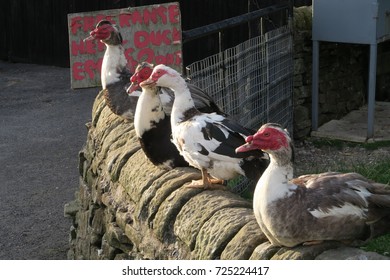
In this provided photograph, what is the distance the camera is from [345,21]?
9.47 meters

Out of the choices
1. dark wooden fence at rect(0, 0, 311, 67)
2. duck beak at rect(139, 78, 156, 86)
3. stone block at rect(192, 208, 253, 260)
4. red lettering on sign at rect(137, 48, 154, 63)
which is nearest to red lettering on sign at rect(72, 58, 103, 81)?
red lettering on sign at rect(137, 48, 154, 63)

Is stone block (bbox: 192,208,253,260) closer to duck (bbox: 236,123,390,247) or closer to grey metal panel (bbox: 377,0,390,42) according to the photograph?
duck (bbox: 236,123,390,247)

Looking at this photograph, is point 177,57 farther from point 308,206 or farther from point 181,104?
point 308,206

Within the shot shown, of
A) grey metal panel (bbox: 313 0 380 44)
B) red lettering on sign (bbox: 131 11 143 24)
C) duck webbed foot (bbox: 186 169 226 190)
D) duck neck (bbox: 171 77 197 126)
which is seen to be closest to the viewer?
duck webbed foot (bbox: 186 169 226 190)

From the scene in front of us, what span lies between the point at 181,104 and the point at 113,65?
1712 mm

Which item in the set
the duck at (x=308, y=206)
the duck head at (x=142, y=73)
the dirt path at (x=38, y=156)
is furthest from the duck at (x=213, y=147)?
the dirt path at (x=38, y=156)

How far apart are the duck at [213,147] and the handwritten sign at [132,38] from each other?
210 centimetres

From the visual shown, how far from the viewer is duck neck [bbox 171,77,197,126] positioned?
5.11 metres

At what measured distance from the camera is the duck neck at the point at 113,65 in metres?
6.66

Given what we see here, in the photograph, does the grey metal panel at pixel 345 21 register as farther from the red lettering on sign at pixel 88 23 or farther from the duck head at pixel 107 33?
the duck head at pixel 107 33

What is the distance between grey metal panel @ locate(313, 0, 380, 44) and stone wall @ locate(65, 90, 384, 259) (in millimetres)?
3391

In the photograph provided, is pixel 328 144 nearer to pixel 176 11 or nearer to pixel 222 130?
pixel 176 11

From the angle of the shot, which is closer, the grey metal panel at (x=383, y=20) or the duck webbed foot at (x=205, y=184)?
the duck webbed foot at (x=205, y=184)
